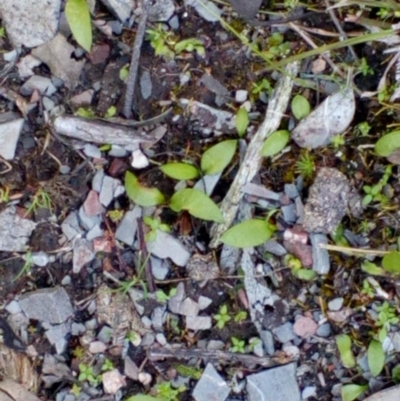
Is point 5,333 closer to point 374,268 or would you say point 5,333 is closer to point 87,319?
point 87,319

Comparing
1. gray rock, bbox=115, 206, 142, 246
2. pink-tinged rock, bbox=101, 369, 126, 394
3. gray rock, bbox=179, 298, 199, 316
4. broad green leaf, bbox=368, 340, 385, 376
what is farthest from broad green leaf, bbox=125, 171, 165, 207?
broad green leaf, bbox=368, 340, 385, 376

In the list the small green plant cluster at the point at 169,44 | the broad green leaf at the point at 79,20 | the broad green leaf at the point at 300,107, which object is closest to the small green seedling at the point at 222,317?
the broad green leaf at the point at 300,107

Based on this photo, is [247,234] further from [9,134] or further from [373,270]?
[9,134]

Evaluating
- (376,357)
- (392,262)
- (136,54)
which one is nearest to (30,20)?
(136,54)

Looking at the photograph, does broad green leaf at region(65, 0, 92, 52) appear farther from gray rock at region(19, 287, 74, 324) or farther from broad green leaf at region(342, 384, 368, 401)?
broad green leaf at region(342, 384, 368, 401)

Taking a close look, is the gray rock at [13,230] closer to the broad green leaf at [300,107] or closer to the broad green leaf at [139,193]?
the broad green leaf at [139,193]

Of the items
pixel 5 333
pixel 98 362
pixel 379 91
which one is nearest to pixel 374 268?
pixel 379 91
